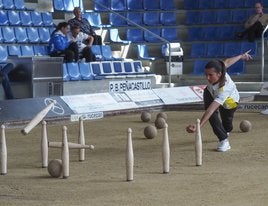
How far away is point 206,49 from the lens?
88.6 ft

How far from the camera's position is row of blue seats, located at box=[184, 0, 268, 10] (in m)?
28.1

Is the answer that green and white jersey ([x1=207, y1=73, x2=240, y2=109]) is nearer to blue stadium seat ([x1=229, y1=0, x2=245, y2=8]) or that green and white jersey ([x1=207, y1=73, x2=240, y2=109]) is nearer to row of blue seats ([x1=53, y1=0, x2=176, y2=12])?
row of blue seats ([x1=53, y1=0, x2=176, y2=12])

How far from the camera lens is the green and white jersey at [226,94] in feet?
39.4

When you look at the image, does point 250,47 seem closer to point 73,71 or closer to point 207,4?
point 207,4

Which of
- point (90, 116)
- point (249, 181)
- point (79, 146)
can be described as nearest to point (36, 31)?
point (90, 116)

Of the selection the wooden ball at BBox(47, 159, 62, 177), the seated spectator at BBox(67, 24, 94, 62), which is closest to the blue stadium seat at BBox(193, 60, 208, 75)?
the seated spectator at BBox(67, 24, 94, 62)

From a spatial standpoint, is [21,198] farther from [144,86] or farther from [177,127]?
[144,86]

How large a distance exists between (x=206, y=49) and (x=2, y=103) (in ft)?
40.0

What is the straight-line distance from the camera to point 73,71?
71.9 ft

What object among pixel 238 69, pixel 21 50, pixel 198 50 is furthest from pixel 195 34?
pixel 21 50

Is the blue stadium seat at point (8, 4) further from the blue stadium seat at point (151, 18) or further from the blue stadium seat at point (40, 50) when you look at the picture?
the blue stadium seat at point (151, 18)

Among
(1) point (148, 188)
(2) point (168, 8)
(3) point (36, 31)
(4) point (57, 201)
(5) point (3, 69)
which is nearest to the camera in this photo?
(4) point (57, 201)

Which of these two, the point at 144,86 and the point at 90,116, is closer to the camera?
the point at 90,116

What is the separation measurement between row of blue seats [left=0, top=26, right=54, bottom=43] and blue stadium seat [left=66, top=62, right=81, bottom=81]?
6.40ft
